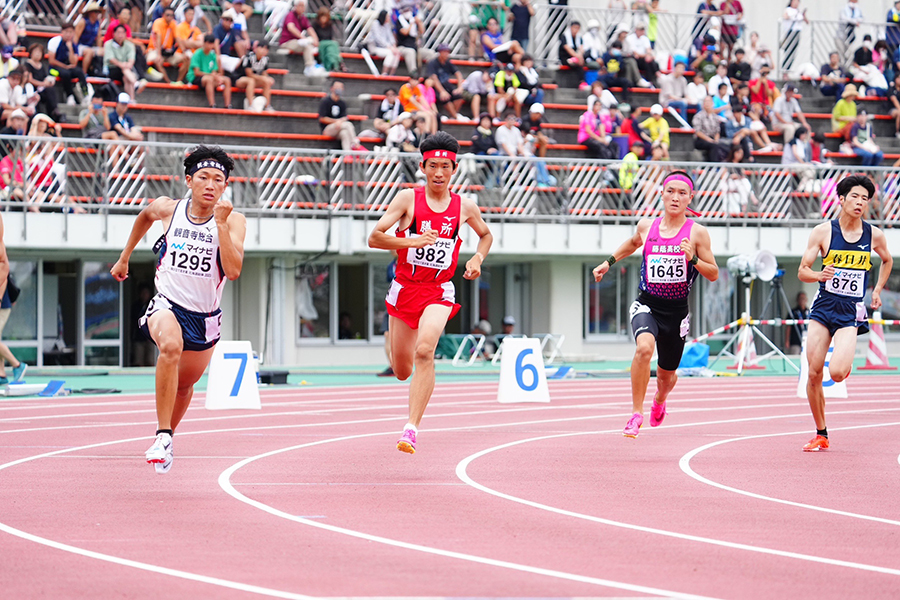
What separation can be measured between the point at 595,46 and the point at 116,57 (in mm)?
11155

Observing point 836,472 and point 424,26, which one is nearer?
point 836,472

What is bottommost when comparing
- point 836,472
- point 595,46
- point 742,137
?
point 836,472

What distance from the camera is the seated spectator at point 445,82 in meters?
27.7

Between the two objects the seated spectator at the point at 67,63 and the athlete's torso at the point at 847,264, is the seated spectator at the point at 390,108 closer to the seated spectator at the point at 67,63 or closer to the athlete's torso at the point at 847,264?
the seated spectator at the point at 67,63

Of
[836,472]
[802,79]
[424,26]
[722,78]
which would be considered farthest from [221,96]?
[836,472]

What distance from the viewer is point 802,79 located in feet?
110

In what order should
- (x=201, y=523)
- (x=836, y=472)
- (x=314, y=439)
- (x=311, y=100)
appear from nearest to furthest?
(x=201, y=523)
(x=836, y=472)
(x=314, y=439)
(x=311, y=100)

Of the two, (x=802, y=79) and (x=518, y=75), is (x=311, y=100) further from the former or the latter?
(x=802, y=79)

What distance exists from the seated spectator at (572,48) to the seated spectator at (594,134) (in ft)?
8.61

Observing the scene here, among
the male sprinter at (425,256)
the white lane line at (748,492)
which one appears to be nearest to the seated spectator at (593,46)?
the white lane line at (748,492)

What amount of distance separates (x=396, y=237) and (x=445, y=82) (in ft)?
62.8

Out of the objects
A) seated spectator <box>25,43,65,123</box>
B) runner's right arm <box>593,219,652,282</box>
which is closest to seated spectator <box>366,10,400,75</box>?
seated spectator <box>25,43,65,123</box>

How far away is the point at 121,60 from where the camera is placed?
25.0 m

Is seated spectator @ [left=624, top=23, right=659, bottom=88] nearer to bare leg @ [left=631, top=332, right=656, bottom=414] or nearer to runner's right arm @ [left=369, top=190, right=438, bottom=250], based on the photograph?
bare leg @ [left=631, top=332, right=656, bottom=414]
